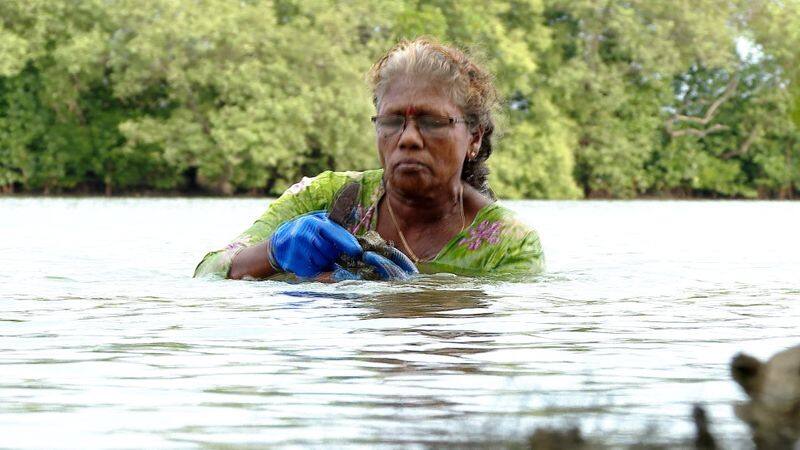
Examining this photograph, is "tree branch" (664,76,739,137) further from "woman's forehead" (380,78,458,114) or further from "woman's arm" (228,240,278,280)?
"woman's forehead" (380,78,458,114)

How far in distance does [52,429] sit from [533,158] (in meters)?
43.3

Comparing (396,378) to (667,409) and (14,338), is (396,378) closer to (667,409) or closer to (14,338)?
(667,409)

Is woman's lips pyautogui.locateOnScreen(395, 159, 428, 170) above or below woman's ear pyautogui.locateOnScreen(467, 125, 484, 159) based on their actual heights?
below

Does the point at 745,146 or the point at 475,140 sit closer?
the point at 475,140

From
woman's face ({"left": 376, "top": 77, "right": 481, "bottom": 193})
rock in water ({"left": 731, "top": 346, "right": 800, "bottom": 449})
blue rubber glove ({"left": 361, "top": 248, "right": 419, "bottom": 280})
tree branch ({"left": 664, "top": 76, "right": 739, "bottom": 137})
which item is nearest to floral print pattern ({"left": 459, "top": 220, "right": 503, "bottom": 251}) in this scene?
blue rubber glove ({"left": 361, "top": 248, "right": 419, "bottom": 280})

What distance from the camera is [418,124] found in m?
6.92

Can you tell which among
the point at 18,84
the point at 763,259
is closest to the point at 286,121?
the point at 18,84

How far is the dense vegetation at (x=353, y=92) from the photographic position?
137 feet

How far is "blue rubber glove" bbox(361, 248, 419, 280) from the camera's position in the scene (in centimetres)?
700

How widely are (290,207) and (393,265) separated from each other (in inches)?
34.7

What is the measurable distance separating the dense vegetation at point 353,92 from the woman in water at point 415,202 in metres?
33.1

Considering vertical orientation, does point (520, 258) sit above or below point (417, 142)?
below

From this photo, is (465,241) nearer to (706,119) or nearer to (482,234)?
(482,234)

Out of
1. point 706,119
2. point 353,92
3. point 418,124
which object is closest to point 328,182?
point 418,124
